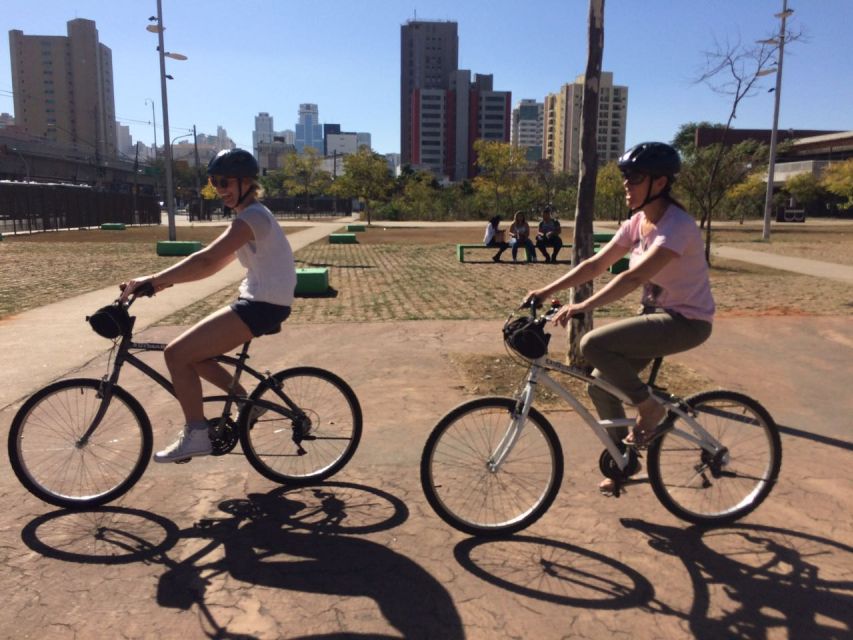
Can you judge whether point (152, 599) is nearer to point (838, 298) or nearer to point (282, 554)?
point (282, 554)

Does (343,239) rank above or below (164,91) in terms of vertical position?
below

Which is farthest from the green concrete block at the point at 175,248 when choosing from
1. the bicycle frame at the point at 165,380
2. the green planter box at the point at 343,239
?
the bicycle frame at the point at 165,380

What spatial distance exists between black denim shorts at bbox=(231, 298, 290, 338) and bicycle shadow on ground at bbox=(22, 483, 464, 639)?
995mm

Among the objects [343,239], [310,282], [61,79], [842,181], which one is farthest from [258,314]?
[61,79]

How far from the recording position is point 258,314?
11.9 feet

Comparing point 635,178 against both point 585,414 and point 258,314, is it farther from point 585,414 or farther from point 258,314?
point 258,314

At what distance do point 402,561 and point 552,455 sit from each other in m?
0.89

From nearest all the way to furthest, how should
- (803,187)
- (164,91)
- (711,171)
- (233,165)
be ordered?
(233,165), (711,171), (164,91), (803,187)

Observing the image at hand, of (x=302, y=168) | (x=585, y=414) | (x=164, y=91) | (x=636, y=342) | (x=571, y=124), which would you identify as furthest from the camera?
(x=571, y=124)

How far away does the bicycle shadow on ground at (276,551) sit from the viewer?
285cm

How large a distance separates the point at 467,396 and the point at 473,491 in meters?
2.13

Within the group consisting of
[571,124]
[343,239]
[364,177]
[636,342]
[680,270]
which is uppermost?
[571,124]

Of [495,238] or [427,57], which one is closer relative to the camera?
[495,238]

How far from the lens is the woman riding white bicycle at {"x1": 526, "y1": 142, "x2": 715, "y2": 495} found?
314cm
